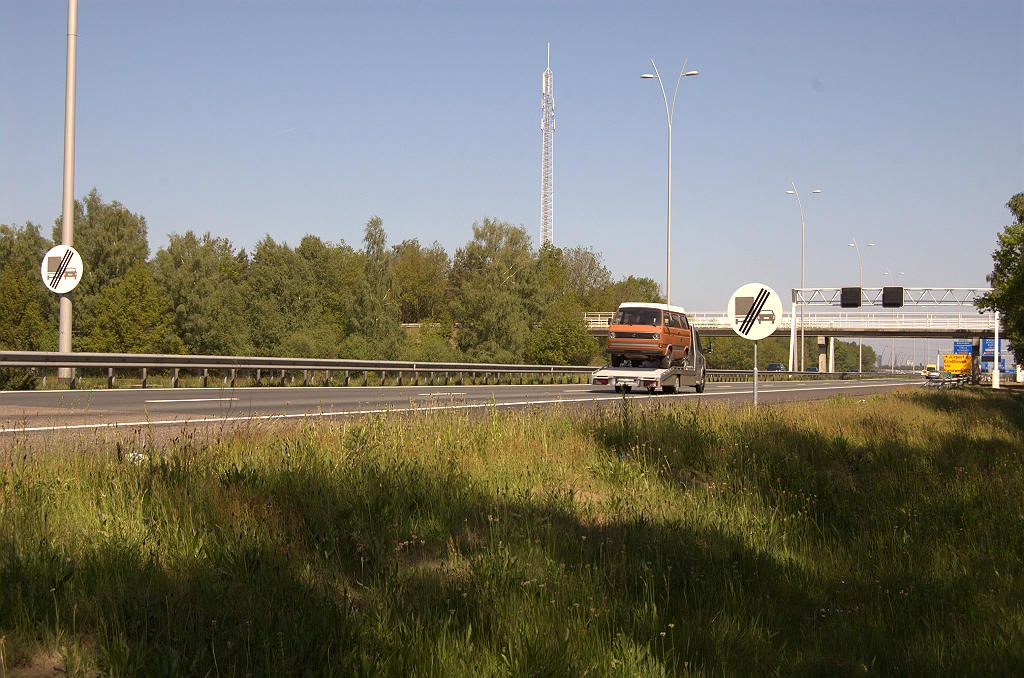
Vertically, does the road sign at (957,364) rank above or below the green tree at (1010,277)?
below

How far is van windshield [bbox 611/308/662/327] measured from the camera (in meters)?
30.6

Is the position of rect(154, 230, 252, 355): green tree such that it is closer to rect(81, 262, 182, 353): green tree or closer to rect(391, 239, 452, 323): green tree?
rect(81, 262, 182, 353): green tree

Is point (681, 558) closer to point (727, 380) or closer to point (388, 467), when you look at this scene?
point (388, 467)

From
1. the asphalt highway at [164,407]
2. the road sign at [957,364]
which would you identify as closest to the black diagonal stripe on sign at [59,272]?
the asphalt highway at [164,407]

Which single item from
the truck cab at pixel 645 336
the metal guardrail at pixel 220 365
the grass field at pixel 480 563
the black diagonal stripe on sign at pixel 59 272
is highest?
the black diagonal stripe on sign at pixel 59 272

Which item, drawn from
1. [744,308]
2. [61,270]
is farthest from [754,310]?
[61,270]

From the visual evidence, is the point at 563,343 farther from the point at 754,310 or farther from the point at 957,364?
the point at 754,310

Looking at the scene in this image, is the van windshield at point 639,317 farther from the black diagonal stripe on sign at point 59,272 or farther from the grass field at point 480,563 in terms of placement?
the grass field at point 480,563

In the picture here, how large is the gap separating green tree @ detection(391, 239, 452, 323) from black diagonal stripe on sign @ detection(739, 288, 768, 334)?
94118 mm

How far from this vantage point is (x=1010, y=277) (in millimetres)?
36344

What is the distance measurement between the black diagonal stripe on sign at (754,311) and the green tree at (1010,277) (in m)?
13.6

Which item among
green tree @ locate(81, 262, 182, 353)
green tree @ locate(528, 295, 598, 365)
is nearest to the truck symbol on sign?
green tree @ locate(528, 295, 598, 365)

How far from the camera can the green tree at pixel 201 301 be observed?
74438 millimetres

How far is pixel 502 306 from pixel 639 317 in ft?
146
